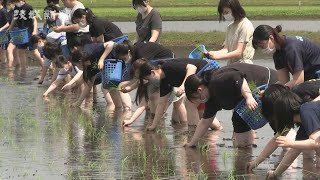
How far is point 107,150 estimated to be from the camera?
10172 millimetres

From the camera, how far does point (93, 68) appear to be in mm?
13609

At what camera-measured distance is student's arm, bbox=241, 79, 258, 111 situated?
30.5 feet

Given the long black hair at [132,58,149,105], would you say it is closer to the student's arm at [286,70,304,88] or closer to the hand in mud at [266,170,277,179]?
the student's arm at [286,70,304,88]

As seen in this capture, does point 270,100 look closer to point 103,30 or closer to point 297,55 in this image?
point 297,55

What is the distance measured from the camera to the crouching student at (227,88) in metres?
9.47

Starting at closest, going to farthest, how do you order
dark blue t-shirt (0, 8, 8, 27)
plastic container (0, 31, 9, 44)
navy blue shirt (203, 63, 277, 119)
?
1. navy blue shirt (203, 63, 277, 119)
2. plastic container (0, 31, 9, 44)
3. dark blue t-shirt (0, 8, 8, 27)

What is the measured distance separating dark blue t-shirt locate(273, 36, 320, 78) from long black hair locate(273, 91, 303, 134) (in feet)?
5.28

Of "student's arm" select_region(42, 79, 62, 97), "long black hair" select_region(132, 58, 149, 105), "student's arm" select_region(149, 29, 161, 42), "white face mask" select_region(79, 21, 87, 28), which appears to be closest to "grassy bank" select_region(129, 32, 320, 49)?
"student's arm" select_region(42, 79, 62, 97)

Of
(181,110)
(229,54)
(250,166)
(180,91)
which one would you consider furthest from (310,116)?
(181,110)

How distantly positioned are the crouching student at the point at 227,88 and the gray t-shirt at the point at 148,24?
334 centimetres

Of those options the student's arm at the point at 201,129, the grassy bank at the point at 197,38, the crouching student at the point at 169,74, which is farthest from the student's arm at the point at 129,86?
the grassy bank at the point at 197,38

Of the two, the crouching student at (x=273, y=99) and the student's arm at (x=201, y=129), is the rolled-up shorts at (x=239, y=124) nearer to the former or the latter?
the student's arm at (x=201, y=129)

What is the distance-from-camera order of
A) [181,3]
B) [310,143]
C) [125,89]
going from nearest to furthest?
[310,143]
[125,89]
[181,3]

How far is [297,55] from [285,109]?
1.78m
